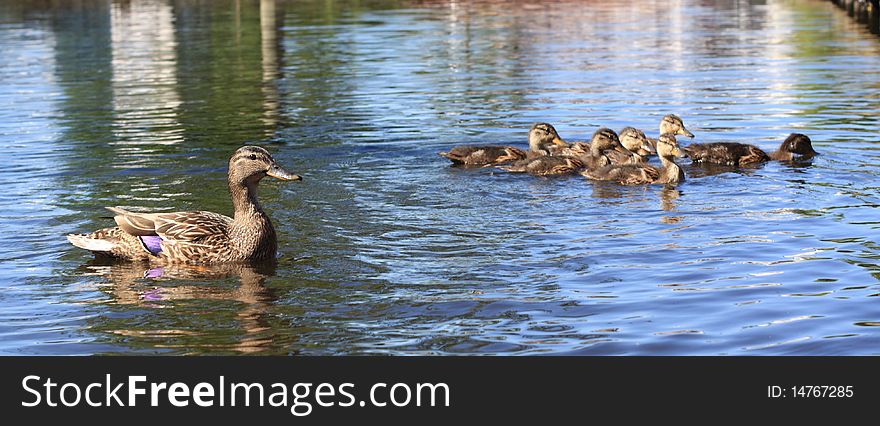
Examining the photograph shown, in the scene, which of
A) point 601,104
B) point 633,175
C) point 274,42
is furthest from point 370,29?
point 633,175

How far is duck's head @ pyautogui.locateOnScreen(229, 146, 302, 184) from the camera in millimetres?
13000

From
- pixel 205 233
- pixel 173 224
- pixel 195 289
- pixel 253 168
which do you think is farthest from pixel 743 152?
pixel 195 289

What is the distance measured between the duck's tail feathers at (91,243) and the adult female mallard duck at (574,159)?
6458 millimetres

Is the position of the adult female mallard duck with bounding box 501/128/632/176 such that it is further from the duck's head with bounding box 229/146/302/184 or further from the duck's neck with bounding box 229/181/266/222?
the duck's neck with bounding box 229/181/266/222

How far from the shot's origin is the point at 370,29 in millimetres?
48094

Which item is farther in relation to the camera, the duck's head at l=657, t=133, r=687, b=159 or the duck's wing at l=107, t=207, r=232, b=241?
the duck's head at l=657, t=133, r=687, b=159

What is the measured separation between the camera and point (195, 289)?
11.7 metres

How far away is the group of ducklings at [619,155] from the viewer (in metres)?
17.0

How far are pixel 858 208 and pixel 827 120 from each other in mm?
7768

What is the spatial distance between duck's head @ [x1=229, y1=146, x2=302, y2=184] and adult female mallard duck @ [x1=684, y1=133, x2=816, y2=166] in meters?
7.18

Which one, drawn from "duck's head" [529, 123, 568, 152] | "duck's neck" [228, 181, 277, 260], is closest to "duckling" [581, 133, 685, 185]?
"duck's head" [529, 123, 568, 152]

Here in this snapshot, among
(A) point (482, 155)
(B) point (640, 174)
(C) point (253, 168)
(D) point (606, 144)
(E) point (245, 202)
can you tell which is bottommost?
(B) point (640, 174)

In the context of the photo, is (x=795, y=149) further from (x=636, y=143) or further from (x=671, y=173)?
(x=671, y=173)

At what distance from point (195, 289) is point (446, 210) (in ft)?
12.9
